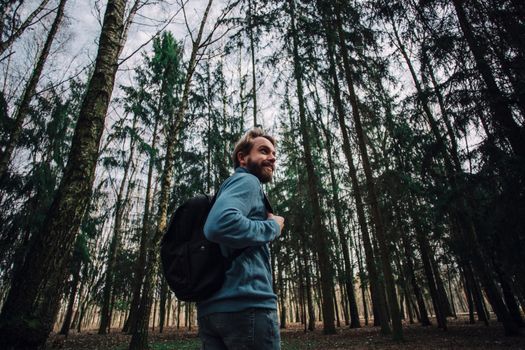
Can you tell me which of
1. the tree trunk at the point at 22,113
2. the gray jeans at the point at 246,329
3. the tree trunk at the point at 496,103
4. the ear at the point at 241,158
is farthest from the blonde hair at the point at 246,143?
the tree trunk at the point at 22,113

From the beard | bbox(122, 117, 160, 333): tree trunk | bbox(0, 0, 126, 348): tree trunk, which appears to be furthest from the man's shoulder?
bbox(122, 117, 160, 333): tree trunk

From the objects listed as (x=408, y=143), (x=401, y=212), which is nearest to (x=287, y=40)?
(x=408, y=143)

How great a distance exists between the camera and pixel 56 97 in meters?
11.6

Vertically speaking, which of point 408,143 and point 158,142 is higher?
point 158,142

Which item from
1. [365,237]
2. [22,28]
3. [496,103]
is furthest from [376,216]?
[22,28]

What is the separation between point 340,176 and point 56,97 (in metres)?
14.7

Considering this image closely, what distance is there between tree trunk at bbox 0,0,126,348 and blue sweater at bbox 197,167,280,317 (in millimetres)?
1813

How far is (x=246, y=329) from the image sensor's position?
4.10 feet

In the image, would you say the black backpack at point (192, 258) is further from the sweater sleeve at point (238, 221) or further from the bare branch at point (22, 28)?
the bare branch at point (22, 28)

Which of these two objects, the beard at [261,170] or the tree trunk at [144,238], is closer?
the beard at [261,170]

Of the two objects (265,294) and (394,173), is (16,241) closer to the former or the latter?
(265,294)

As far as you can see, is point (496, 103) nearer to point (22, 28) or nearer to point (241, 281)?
point (241, 281)

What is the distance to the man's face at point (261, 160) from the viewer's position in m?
1.74

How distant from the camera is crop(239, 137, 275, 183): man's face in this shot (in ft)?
5.71
